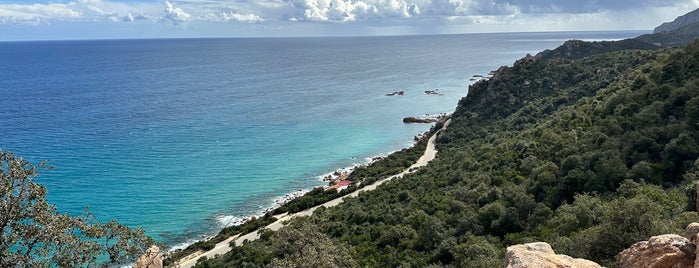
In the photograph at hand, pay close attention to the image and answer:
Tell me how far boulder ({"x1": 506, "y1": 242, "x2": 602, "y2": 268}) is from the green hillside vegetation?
19.1 feet

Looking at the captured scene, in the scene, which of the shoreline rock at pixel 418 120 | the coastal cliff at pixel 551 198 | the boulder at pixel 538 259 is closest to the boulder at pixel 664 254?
the coastal cliff at pixel 551 198

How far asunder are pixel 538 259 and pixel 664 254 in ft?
9.69

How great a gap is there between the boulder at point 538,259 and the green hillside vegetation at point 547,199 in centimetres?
582

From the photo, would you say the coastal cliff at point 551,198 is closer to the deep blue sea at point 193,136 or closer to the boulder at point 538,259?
the boulder at point 538,259

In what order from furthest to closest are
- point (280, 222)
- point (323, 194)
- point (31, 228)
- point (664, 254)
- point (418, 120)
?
point (418, 120)
point (323, 194)
point (280, 222)
point (31, 228)
point (664, 254)

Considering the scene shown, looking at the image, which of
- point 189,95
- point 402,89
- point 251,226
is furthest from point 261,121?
point 402,89

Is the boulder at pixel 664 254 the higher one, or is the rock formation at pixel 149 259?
the boulder at pixel 664 254

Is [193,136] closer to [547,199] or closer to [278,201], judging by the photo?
[278,201]

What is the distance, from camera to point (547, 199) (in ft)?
96.0

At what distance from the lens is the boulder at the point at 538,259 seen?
10.8m

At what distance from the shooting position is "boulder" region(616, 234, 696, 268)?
34.0 feet

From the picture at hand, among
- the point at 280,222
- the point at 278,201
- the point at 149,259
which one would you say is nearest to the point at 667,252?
the point at 149,259

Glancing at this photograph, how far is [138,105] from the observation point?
105812 millimetres

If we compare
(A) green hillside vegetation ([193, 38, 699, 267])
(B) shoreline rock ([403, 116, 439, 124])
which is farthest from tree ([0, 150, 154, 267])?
(B) shoreline rock ([403, 116, 439, 124])
